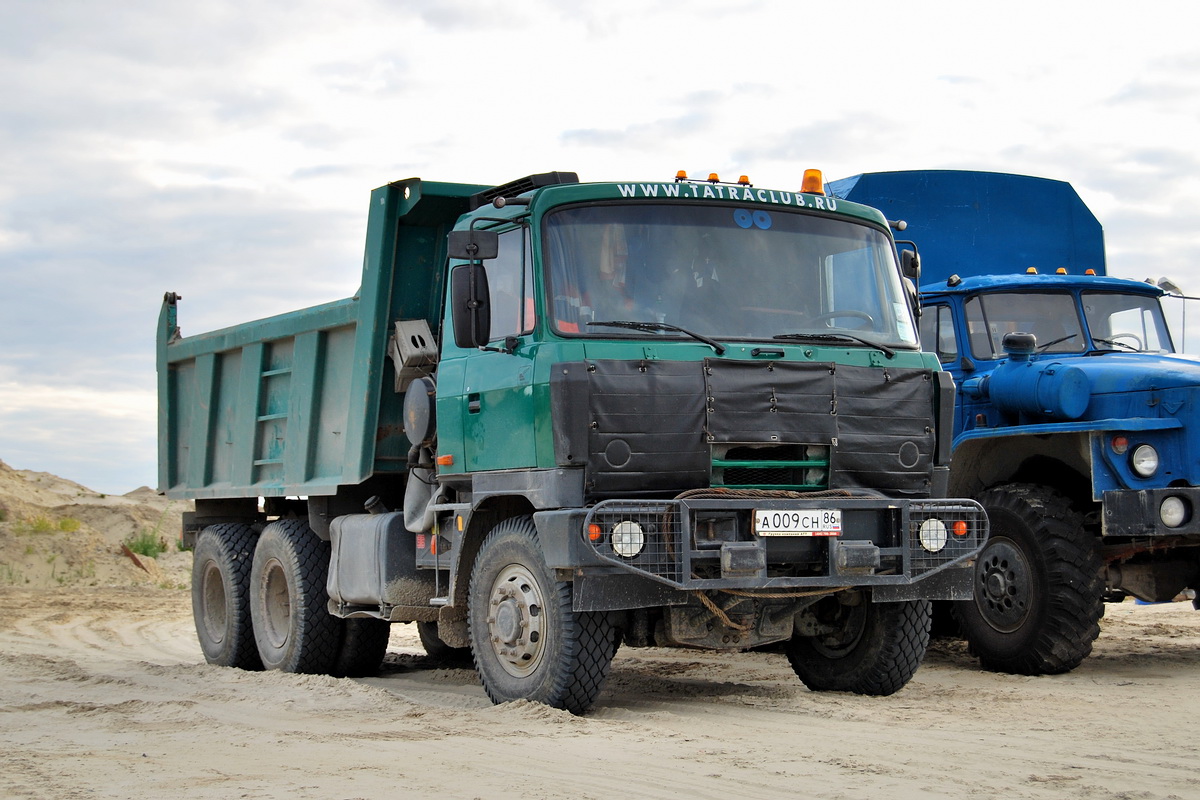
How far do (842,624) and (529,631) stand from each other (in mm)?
2084

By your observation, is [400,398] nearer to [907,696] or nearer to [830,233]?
[830,233]

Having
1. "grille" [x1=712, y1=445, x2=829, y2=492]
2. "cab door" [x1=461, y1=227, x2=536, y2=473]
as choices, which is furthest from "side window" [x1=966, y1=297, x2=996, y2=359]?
"cab door" [x1=461, y1=227, x2=536, y2=473]

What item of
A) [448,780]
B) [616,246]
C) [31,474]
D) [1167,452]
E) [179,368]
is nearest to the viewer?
[448,780]

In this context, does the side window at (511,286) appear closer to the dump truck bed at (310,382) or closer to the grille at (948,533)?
the dump truck bed at (310,382)

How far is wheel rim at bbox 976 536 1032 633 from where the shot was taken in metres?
9.71

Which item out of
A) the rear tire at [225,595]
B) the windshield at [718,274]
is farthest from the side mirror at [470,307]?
the rear tire at [225,595]

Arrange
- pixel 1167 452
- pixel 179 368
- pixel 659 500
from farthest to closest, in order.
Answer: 1. pixel 179 368
2. pixel 1167 452
3. pixel 659 500

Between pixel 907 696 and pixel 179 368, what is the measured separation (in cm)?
775

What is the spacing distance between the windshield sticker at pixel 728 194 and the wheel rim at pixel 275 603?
4.91 meters

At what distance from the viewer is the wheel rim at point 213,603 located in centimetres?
1191

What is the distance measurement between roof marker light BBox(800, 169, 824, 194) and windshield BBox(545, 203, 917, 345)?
1.45 ft

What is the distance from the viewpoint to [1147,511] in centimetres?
909

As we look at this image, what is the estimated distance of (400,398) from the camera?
9.69 m

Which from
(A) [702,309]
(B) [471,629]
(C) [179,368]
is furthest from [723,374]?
(C) [179,368]
